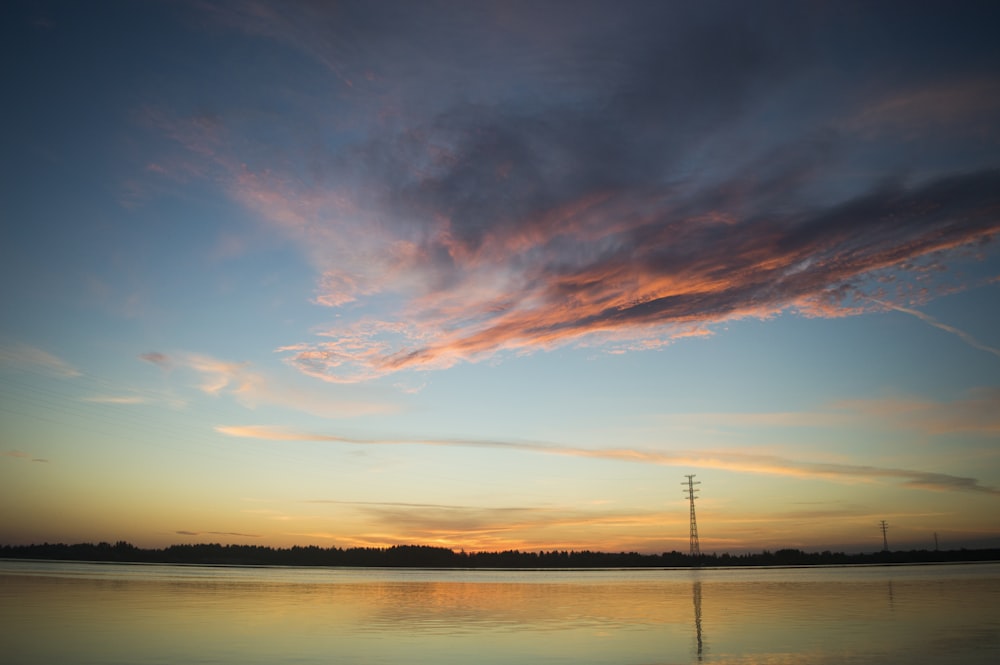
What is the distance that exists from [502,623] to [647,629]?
7210 mm

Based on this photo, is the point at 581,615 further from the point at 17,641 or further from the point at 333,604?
the point at 17,641

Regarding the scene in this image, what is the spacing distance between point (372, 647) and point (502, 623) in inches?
408

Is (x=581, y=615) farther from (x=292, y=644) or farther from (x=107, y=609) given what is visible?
(x=107, y=609)

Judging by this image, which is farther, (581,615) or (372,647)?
(581,615)

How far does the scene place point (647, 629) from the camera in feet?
96.5

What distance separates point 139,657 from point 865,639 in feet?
81.2

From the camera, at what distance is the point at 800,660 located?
810 inches

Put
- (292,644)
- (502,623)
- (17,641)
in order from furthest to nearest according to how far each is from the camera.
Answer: (502,623)
(292,644)
(17,641)

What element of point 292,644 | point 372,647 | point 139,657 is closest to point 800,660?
point 372,647

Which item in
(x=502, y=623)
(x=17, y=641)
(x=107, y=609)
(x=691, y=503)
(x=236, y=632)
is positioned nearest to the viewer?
(x=17, y=641)

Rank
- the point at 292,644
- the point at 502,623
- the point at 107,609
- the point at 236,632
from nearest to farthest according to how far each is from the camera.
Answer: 1. the point at 292,644
2. the point at 236,632
3. the point at 502,623
4. the point at 107,609

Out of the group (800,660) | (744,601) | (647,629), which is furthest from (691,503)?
(800,660)

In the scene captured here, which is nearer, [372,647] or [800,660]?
[800,660]

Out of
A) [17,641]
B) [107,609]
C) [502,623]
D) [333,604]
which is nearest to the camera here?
[17,641]
